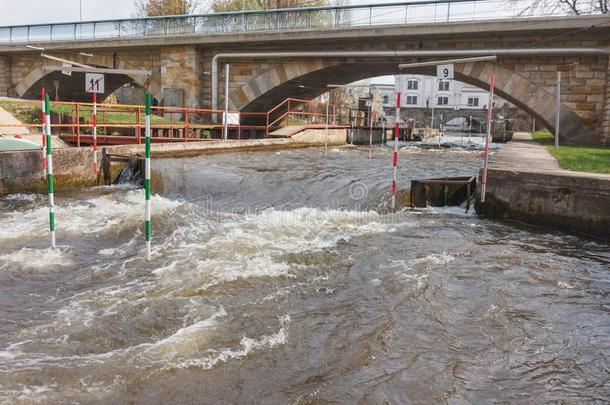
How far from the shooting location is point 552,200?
26.8 ft

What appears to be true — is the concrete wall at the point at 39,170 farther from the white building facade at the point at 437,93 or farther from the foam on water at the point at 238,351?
the white building facade at the point at 437,93

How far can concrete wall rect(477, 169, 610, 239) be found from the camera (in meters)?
7.67

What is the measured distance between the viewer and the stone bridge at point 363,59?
2033cm

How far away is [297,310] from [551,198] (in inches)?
204

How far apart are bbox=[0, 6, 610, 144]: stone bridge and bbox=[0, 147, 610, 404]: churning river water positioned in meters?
14.0

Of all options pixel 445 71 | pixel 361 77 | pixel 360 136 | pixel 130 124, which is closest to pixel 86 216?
pixel 445 71

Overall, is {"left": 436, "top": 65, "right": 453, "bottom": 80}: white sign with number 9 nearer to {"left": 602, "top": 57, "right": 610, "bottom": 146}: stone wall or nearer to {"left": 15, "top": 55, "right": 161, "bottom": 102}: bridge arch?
{"left": 602, "top": 57, "right": 610, "bottom": 146}: stone wall

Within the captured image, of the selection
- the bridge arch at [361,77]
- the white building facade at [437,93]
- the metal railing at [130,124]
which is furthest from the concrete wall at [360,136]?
the white building facade at [437,93]

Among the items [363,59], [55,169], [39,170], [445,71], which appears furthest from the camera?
[363,59]

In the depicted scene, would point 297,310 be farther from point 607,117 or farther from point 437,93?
point 437,93

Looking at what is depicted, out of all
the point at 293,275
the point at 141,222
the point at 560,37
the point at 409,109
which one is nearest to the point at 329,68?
the point at 560,37

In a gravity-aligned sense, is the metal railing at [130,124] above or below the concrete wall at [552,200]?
above

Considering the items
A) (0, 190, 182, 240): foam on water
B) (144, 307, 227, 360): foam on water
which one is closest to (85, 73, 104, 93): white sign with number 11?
(0, 190, 182, 240): foam on water

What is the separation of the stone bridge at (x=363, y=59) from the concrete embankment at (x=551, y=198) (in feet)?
41.5
